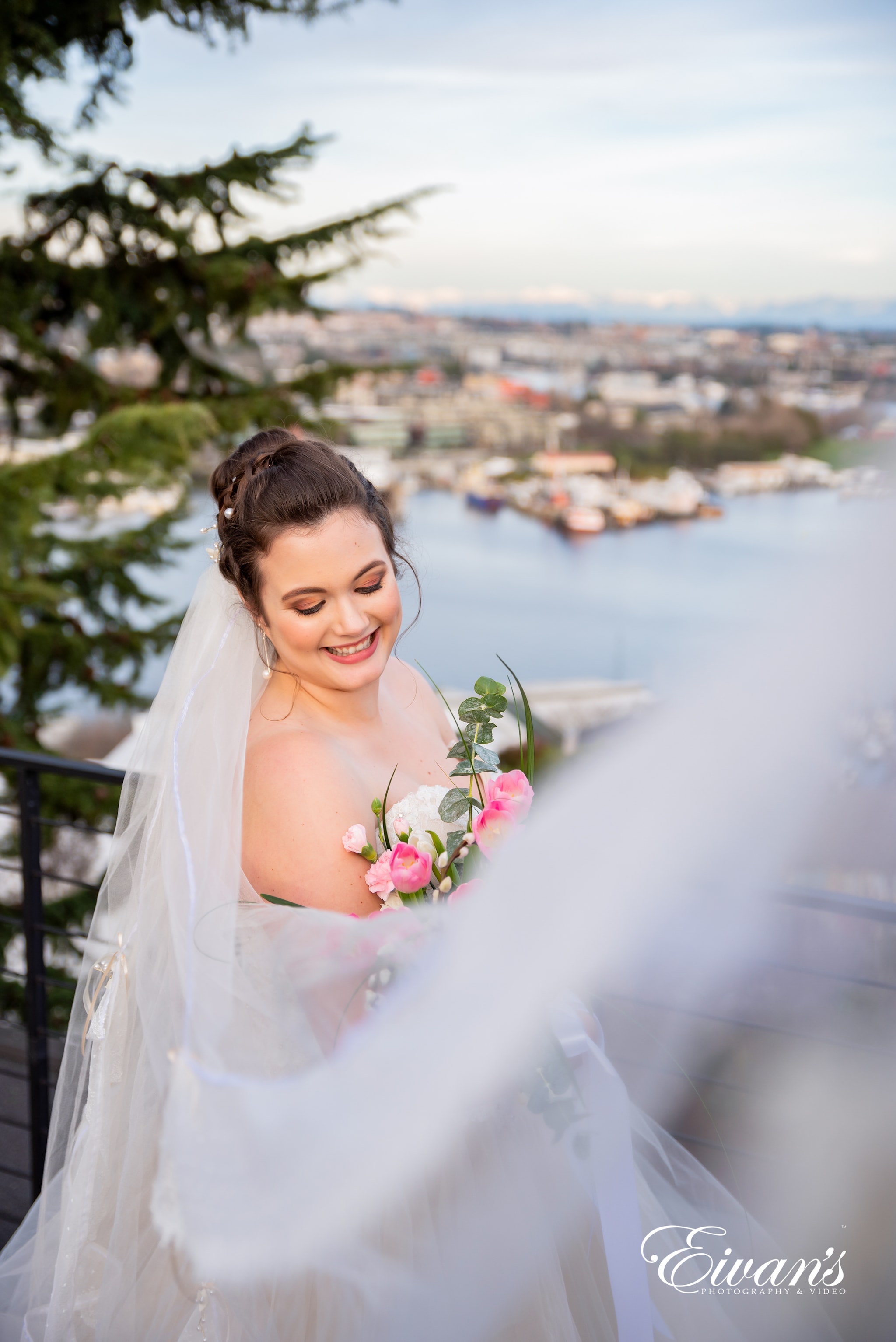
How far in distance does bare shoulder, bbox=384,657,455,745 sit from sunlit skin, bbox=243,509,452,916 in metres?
0.19

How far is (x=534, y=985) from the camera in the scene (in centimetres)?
114

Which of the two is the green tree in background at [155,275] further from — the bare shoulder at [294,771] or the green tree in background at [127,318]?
the bare shoulder at [294,771]

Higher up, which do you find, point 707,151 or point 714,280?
point 707,151

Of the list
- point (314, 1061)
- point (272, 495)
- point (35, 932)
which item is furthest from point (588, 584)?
point (314, 1061)

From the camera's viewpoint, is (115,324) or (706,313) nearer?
(115,324)

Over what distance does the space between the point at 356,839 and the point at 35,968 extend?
1188 mm

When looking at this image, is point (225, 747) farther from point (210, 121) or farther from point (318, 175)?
point (210, 121)

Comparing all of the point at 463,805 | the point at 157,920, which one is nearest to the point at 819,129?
the point at 463,805

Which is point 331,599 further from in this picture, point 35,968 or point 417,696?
point 35,968

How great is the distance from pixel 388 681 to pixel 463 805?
685 mm

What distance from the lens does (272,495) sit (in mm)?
1497

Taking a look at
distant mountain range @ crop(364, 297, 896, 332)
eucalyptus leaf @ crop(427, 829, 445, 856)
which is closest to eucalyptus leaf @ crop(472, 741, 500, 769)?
eucalyptus leaf @ crop(427, 829, 445, 856)

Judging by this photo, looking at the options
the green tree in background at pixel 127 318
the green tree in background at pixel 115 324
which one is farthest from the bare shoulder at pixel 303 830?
the green tree in background at pixel 127 318

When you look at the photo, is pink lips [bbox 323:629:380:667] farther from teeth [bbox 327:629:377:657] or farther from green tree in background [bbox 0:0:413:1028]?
green tree in background [bbox 0:0:413:1028]
